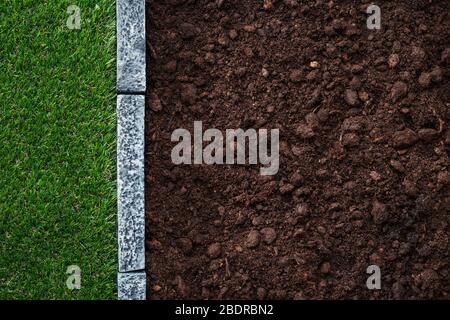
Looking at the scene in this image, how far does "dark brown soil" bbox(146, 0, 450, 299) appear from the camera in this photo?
426 cm

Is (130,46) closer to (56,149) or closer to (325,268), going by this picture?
(56,149)

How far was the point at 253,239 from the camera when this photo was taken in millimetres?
4270

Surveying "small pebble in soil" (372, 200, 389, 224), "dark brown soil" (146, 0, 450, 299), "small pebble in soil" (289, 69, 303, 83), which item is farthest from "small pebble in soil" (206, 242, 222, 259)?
"small pebble in soil" (289, 69, 303, 83)

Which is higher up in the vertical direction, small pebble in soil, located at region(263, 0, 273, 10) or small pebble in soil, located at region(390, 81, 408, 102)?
small pebble in soil, located at region(263, 0, 273, 10)

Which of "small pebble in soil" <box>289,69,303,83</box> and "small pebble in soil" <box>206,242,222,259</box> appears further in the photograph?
"small pebble in soil" <box>289,69,303,83</box>

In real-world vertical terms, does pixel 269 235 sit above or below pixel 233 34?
below

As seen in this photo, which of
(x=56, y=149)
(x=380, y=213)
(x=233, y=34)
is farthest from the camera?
(x=233, y=34)

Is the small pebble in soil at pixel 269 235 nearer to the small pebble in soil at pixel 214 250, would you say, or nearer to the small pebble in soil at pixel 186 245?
the small pebble in soil at pixel 214 250

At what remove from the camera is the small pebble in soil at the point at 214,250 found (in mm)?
4285

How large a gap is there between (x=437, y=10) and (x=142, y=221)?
2.46 meters

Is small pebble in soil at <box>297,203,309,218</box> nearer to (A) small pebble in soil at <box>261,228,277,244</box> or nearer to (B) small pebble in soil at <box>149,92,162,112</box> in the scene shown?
(A) small pebble in soil at <box>261,228,277,244</box>

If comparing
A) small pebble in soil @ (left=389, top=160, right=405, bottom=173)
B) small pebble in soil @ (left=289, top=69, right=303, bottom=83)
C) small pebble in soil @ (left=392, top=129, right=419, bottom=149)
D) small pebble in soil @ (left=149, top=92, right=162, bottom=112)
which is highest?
small pebble in soil @ (left=289, top=69, right=303, bottom=83)

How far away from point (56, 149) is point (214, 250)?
125 centimetres

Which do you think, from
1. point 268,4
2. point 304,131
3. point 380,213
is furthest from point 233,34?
point 380,213
